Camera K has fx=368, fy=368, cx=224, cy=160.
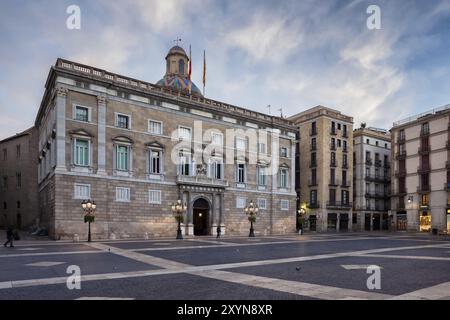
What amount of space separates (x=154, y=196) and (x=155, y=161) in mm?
3716

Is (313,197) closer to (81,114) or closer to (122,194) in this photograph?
(122,194)

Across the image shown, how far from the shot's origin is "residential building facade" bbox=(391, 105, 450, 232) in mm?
55469

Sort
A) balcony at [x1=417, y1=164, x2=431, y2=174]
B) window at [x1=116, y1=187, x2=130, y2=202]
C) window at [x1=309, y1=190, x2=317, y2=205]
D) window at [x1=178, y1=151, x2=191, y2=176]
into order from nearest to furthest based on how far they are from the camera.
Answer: window at [x1=116, y1=187, x2=130, y2=202] → window at [x1=178, y1=151, x2=191, y2=176] → balcony at [x1=417, y1=164, x2=431, y2=174] → window at [x1=309, y1=190, x2=317, y2=205]

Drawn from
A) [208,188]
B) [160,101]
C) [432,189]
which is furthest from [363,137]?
[160,101]

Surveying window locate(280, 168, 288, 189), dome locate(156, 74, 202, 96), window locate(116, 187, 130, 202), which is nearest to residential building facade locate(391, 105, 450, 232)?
window locate(280, 168, 288, 189)

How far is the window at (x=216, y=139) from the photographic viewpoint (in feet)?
143

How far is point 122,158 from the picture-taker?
36.8 meters

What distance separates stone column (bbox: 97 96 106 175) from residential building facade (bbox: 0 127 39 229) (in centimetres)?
1775

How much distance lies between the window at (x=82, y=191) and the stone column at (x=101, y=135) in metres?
1.88

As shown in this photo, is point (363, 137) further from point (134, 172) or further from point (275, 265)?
point (275, 265)

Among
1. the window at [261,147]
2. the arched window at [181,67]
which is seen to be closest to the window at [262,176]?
the window at [261,147]

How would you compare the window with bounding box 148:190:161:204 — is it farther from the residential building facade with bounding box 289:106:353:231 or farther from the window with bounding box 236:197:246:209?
the residential building facade with bounding box 289:106:353:231

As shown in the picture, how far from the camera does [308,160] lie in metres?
64.1

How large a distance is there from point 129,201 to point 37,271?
2310 centimetres
